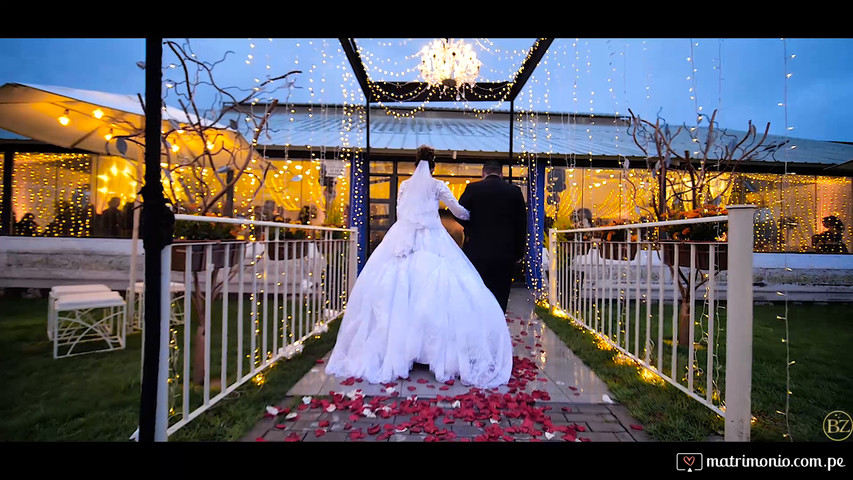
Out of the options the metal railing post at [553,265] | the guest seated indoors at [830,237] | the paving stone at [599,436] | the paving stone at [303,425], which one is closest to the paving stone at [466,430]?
the paving stone at [599,436]

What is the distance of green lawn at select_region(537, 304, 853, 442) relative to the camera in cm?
227

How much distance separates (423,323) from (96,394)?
2418 mm

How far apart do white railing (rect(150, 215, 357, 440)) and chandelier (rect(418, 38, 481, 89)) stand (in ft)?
8.08

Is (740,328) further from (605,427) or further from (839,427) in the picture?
(605,427)

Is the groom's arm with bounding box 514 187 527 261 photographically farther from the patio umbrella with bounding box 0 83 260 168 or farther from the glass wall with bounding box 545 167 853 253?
the glass wall with bounding box 545 167 853 253

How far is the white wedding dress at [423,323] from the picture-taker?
2.96m

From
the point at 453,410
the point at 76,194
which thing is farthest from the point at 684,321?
the point at 76,194

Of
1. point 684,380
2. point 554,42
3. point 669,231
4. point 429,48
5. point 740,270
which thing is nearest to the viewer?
point 740,270
